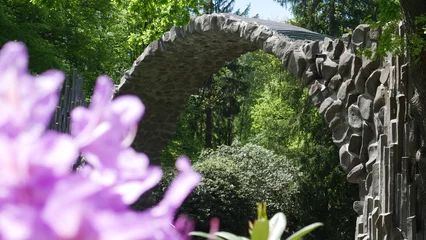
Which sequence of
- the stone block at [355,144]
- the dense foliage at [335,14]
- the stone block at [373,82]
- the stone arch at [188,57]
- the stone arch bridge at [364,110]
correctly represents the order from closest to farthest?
the stone arch bridge at [364,110], the stone block at [373,82], the stone block at [355,144], the stone arch at [188,57], the dense foliage at [335,14]

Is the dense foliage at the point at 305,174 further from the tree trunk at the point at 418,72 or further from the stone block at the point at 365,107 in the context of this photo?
the tree trunk at the point at 418,72

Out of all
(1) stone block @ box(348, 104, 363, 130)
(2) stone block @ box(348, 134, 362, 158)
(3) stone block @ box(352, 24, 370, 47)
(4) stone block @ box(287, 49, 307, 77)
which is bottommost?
(2) stone block @ box(348, 134, 362, 158)

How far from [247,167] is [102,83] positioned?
11.8 meters

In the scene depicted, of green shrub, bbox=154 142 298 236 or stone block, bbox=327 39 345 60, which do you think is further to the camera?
green shrub, bbox=154 142 298 236

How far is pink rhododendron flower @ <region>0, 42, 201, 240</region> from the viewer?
200 millimetres

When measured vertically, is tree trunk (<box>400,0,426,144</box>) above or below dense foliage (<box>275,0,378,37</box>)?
below

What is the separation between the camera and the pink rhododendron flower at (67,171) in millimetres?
200

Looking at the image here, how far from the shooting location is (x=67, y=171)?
0.22m

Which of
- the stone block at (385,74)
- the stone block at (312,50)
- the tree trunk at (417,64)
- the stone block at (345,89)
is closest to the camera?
the tree trunk at (417,64)

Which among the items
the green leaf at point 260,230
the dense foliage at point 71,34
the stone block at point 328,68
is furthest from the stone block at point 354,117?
the dense foliage at point 71,34

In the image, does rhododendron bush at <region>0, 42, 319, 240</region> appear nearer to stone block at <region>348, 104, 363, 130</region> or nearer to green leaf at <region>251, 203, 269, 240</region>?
green leaf at <region>251, 203, 269, 240</region>

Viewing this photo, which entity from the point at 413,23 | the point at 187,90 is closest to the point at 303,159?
the point at 187,90

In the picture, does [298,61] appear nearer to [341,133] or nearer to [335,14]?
[341,133]

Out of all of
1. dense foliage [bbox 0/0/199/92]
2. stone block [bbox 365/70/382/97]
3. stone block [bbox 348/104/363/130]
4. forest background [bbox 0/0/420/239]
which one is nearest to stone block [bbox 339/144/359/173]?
stone block [bbox 348/104/363/130]
